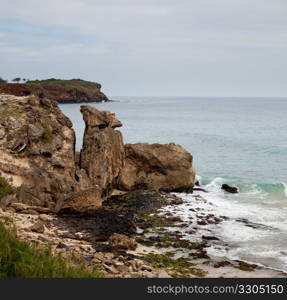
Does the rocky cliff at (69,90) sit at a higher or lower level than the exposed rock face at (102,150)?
higher

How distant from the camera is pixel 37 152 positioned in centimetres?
2647

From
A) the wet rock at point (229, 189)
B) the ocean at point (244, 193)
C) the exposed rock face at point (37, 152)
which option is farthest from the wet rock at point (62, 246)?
the wet rock at point (229, 189)

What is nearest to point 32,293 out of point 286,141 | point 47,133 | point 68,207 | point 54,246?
point 54,246

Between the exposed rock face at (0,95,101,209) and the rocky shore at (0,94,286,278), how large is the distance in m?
0.06

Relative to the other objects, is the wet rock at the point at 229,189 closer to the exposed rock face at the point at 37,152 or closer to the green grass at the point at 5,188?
the exposed rock face at the point at 37,152

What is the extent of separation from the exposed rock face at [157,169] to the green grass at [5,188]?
38.4ft

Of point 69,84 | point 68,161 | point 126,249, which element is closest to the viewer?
point 126,249

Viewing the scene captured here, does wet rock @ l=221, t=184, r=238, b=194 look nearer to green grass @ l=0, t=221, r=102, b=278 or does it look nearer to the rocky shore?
the rocky shore

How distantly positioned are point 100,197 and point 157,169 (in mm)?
10397

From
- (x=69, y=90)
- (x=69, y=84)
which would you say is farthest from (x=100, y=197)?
(x=69, y=84)

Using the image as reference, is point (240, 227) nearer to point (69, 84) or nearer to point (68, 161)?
point (68, 161)

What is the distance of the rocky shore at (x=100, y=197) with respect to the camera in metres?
17.1

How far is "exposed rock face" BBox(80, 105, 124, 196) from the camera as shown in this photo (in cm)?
3008

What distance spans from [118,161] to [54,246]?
16.8m
